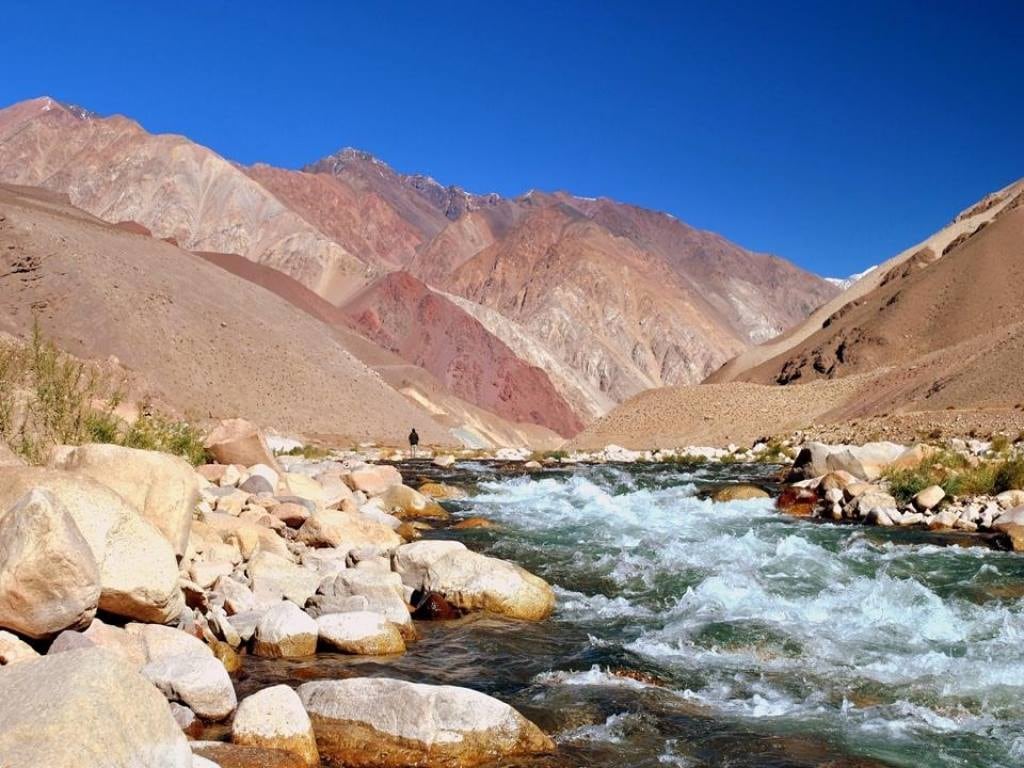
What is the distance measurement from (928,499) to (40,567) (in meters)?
16.9

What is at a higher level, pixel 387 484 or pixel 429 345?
pixel 429 345

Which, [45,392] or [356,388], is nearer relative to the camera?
[45,392]

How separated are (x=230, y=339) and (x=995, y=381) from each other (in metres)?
47.9

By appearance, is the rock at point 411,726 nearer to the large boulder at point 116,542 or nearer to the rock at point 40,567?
the large boulder at point 116,542

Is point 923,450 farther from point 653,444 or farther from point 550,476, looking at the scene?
point 653,444

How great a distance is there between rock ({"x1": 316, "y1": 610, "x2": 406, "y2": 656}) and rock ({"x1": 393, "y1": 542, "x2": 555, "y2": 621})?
1702mm

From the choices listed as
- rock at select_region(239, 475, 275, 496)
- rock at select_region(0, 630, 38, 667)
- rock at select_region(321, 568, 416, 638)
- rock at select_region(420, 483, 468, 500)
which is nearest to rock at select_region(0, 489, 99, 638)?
rock at select_region(0, 630, 38, 667)

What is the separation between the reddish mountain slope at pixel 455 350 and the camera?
128m

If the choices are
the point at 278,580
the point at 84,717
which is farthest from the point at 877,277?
the point at 84,717

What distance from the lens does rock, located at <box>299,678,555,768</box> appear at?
634cm

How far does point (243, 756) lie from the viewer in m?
5.74

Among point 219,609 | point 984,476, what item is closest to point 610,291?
point 984,476

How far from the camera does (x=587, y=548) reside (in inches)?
627

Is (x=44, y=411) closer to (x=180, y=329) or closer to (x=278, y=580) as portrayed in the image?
(x=278, y=580)
